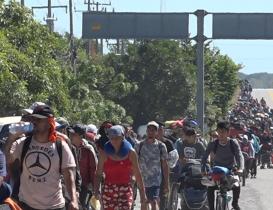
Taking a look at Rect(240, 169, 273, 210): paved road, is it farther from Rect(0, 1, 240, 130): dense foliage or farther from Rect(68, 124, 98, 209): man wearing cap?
Rect(68, 124, 98, 209): man wearing cap

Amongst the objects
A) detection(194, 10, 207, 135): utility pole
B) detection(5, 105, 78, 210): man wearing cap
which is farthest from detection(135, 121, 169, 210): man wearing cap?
detection(194, 10, 207, 135): utility pole

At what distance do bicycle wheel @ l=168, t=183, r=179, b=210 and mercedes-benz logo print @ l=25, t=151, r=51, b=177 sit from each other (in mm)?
7699

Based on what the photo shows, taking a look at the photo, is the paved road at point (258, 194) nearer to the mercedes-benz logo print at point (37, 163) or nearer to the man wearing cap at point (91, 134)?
the man wearing cap at point (91, 134)

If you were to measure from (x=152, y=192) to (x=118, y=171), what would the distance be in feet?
10.1

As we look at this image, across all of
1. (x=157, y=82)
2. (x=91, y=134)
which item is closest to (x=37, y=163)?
(x=91, y=134)

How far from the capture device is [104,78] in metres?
51.6

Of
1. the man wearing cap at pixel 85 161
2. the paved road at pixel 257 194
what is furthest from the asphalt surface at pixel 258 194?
the man wearing cap at pixel 85 161

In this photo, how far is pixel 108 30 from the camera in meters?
49.5

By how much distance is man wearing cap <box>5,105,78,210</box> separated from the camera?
8938mm

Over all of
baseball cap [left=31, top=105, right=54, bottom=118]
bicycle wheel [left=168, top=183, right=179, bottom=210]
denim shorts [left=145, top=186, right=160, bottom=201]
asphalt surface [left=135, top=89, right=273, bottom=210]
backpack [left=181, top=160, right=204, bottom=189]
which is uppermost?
baseball cap [left=31, top=105, right=54, bottom=118]

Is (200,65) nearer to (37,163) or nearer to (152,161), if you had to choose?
(152,161)

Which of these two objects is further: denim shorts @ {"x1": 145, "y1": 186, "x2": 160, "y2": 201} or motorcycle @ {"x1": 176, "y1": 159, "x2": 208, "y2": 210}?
motorcycle @ {"x1": 176, "y1": 159, "x2": 208, "y2": 210}

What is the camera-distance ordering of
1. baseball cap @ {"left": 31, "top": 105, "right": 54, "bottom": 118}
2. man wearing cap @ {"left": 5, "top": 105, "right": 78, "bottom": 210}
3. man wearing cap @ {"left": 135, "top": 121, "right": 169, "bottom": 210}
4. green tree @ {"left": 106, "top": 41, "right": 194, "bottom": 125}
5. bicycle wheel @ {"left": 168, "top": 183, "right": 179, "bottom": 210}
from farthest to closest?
green tree @ {"left": 106, "top": 41, "right": 194, "bottom": 125} → bicycle wheel @ {"left": 168, "top": 183, "right": 179, "bottom": 210} → man wearing cap @ {"left": 135, "top": 121, "right": 169, "bottom": 210} → man wearing cap @ {"left": 5, "top": 105, "right": 78, "bottom": 210} → baseball cap @ {"left": 31, "top": 105, "right": 54, "bottom": 118}

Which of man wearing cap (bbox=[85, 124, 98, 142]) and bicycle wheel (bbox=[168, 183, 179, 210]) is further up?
man wearing cap (bbox=[85, 124, 98, 142])
